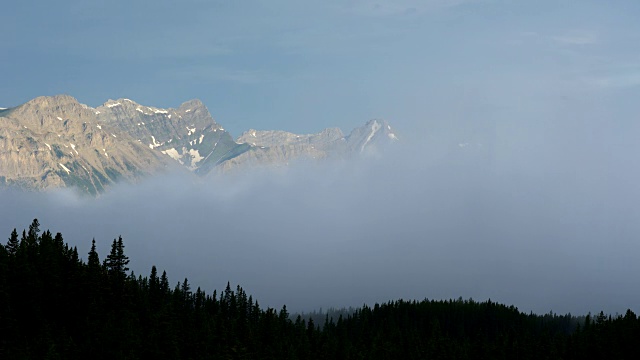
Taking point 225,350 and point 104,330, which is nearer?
point 104,330

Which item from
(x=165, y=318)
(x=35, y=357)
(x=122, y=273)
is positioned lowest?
(x=35, y=357)

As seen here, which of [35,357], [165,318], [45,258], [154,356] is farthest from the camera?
[45,258]

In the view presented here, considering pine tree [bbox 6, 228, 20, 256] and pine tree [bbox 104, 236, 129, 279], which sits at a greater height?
pine tree [bbox 6, 228, 20, 256]

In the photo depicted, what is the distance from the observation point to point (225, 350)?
571 ft

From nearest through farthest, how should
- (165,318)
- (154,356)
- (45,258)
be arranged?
1. (154,356)
2. (165,318)
3. (45,258)

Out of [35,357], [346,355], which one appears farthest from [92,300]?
[346,355]

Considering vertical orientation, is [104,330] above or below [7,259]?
below

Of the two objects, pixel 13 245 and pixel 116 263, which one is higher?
pixel 13 245

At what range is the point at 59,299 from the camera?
181 m

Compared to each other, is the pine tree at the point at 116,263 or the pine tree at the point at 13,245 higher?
the pine tree at the point at 13,245

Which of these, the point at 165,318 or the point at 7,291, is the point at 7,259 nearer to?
the point at 7,291

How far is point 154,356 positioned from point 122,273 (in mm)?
37339

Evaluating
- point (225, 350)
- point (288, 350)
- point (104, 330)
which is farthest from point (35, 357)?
point (288, 350)

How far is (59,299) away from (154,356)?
29.5m
